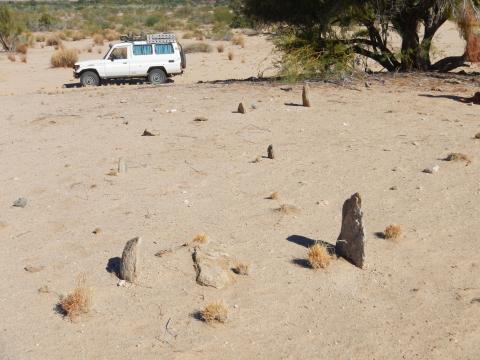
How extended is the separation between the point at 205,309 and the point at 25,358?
155 centimetres

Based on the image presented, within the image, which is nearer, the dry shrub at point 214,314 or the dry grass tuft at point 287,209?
the dry shrub at point 214,314

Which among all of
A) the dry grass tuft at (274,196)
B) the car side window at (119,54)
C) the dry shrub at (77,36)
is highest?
the dry shrub at (77,36)

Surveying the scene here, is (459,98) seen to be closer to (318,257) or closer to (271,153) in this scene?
(271,153)

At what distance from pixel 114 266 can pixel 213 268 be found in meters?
1.08

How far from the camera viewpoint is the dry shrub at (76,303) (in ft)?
17.8

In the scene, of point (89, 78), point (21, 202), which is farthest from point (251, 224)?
point (89, 78)

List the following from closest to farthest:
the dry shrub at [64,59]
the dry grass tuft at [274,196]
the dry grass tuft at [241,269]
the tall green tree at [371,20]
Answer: the dry grass tuft at [241,269], the dry grass tuft at [274,196], the tall green tree at [371,20], the dry shrub at [64,59]

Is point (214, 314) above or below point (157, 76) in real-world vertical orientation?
below

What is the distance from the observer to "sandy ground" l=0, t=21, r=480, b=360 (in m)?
5.18

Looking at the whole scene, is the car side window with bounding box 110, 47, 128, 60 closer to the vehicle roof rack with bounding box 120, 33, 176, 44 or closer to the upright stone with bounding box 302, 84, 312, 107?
the vehicle roof rack with bounding box 120, 33, 176, 44

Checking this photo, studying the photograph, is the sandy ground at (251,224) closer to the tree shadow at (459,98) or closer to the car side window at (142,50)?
the tree shadow at (459,98)

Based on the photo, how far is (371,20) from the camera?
1543 cm

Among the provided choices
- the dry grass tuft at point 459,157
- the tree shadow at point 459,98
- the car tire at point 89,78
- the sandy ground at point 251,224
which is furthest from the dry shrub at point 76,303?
the car tire at point 89,78

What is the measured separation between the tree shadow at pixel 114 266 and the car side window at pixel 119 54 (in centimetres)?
1652
